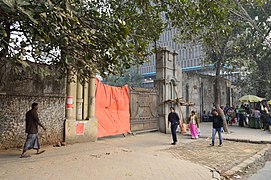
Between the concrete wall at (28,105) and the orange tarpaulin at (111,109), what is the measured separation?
1.86 metres

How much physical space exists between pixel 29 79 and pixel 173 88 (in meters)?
8.65

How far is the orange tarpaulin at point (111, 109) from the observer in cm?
1012

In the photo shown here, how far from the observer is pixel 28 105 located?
7.72m

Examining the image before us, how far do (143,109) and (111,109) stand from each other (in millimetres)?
2477

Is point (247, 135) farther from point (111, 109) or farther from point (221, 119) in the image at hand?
point (111, 109)

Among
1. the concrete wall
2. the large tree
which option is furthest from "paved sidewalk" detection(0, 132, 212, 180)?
the large tree

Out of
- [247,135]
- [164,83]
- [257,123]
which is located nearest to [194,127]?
[164,83]

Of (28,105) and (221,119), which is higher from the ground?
(28,105)

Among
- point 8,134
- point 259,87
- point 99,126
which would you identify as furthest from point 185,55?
point 8,134

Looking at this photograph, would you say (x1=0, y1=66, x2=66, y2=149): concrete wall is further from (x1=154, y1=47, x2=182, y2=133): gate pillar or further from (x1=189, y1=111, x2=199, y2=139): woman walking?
(x1=189, y1=111, x2=199, y2=139): woman walking

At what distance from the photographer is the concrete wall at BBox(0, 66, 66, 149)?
7.21 metres

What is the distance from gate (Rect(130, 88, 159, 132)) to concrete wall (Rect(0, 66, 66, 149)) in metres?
4.31

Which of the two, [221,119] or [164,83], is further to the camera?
[164,83]

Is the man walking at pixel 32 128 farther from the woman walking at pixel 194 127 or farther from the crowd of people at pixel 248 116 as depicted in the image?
the crowd of people at pixel 248 116
